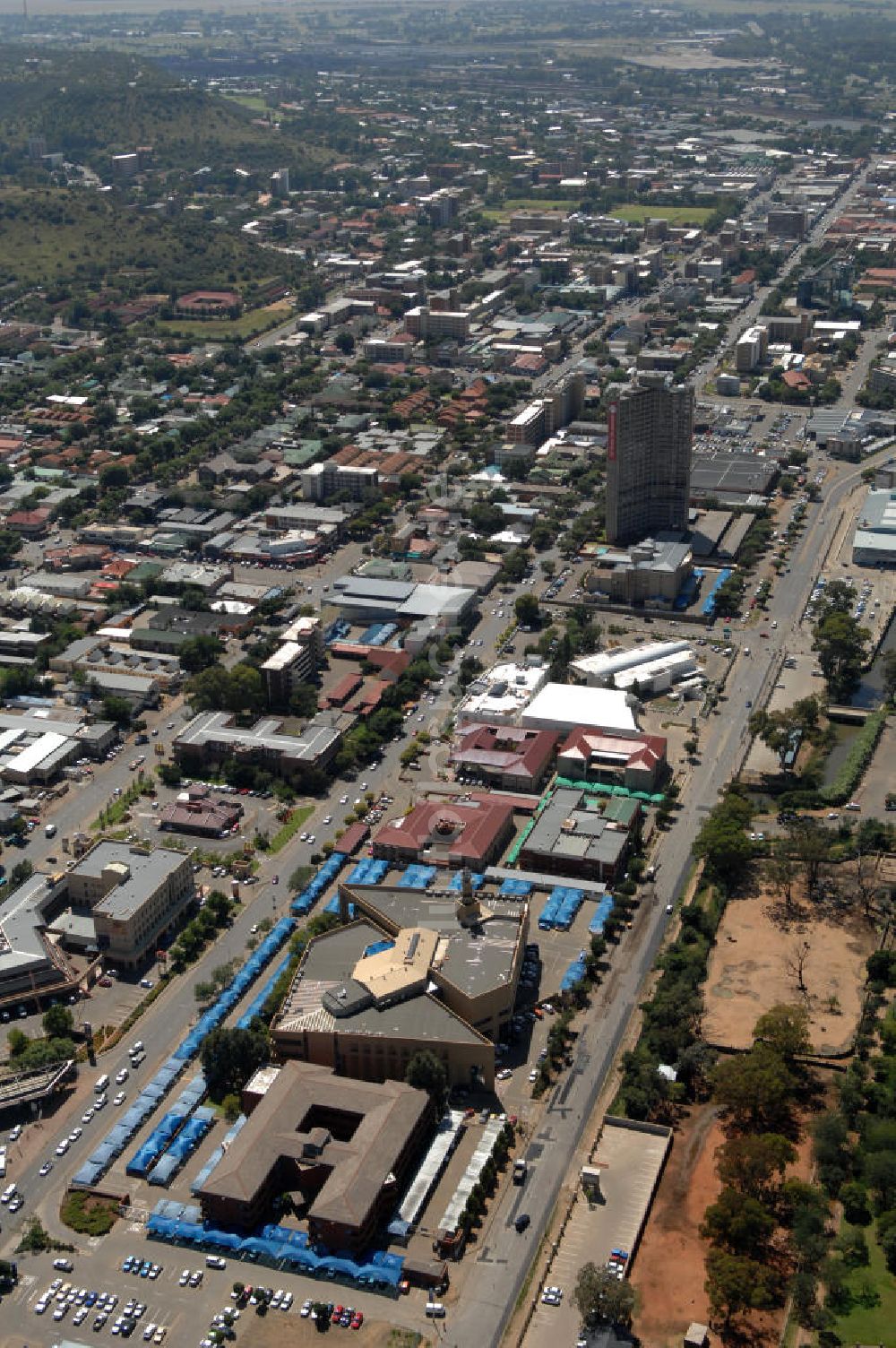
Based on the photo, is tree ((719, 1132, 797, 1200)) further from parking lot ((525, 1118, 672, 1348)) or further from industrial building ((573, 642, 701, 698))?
industrial building ((573, 642, 701, 698))

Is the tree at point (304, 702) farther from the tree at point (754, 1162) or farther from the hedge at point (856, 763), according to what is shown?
the tree at point (754, 1162)

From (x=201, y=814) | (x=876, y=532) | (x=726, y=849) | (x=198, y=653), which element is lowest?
(x=201, y=814)

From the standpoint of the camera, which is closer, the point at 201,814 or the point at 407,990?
the point at 407,990

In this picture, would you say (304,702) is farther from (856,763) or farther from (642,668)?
(856,763)

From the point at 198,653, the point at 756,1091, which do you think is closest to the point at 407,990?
the point at 756,1091

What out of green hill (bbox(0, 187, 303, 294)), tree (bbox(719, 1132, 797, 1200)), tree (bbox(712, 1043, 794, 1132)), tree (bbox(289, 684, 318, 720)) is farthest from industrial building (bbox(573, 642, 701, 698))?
green hill (bbox(0, 187, 303, 294))

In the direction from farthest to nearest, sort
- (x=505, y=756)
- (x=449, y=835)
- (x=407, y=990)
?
(x=505, y=756) → (x=449, y=835) → (x=407, y=990)

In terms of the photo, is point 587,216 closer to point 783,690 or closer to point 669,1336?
point 783,690
